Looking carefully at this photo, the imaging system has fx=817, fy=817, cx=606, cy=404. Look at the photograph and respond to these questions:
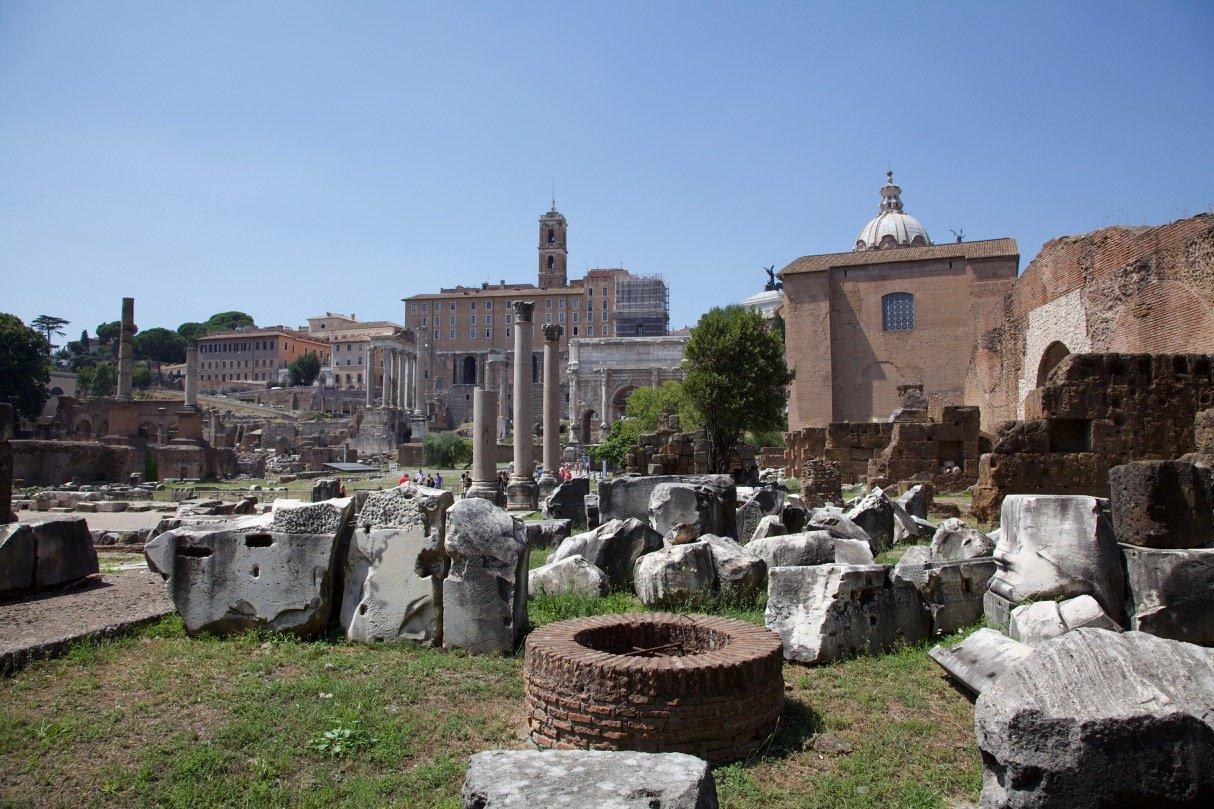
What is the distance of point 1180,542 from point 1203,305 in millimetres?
8459

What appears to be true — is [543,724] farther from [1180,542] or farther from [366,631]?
[1180,542]

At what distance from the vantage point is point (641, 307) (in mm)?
94812

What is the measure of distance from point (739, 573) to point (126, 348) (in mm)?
50034

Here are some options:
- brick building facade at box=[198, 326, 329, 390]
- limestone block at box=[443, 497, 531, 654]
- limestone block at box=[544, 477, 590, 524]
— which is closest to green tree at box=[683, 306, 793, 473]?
limestone block at box=[544, 477, 590, 524]

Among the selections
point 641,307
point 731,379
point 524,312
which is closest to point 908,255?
point 731,379

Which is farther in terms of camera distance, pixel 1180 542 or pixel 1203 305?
pixel 1203 305

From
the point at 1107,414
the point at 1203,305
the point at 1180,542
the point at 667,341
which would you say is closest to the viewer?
the point at 1180,542

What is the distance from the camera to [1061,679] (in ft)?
11.2

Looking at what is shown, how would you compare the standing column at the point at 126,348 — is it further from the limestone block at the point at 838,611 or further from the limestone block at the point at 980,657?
the limestone block at the point at 980,657

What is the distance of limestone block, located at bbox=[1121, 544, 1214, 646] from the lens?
17.4 feet

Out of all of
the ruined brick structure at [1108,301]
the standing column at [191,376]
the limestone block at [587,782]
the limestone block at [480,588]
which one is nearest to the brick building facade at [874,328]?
the ruined brick structure at [1108,301]

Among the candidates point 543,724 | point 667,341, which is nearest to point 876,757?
point 543,724

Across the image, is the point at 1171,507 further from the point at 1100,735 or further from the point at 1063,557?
the point at 1100,735

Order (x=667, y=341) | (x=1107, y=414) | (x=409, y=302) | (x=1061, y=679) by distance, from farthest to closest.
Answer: (x=409, y=302), (x=667, y=341), (x=1107, y=414), (x=1061, y=679)
